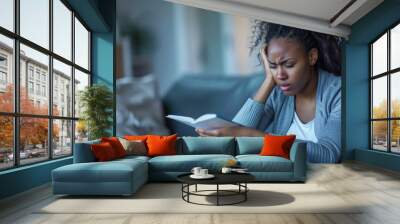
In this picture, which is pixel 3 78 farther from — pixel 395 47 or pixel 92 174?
pixel 395 47

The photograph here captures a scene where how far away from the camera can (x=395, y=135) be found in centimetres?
800

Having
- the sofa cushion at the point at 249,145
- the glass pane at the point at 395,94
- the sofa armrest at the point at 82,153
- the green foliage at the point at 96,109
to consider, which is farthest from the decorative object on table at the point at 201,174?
the glass pane at the point at 395,94

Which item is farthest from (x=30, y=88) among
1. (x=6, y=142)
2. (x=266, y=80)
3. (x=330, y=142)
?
(x=330, y=142)

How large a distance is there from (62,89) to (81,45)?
64.7 inches

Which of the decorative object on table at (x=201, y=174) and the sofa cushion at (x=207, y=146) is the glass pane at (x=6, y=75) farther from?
the sofa cushion at (x=207, y=146)

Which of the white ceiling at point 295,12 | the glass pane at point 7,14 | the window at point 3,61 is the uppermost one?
the white ceiling at point 295,12

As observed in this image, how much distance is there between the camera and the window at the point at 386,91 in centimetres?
805

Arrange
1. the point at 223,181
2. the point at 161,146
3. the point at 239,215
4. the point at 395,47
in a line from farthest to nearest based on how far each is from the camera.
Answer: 1. the point at 395,47
2. the point at 161,146
3. the point at 223,181
4. the point at 239,215

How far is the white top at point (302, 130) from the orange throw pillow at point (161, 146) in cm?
359

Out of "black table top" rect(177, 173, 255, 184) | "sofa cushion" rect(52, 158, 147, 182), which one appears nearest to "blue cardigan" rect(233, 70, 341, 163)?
"black table top" rect(177, 173, 255, 184)

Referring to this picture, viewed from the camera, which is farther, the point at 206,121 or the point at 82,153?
the point at 206,121

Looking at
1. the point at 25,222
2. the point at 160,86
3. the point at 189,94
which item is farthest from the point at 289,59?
the point at 25,222

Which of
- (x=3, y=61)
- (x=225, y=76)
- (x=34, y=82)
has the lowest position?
(x=34, y=82)

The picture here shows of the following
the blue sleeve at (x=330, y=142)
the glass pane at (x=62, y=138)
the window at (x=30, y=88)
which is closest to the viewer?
the window at (x=30, y=88)
